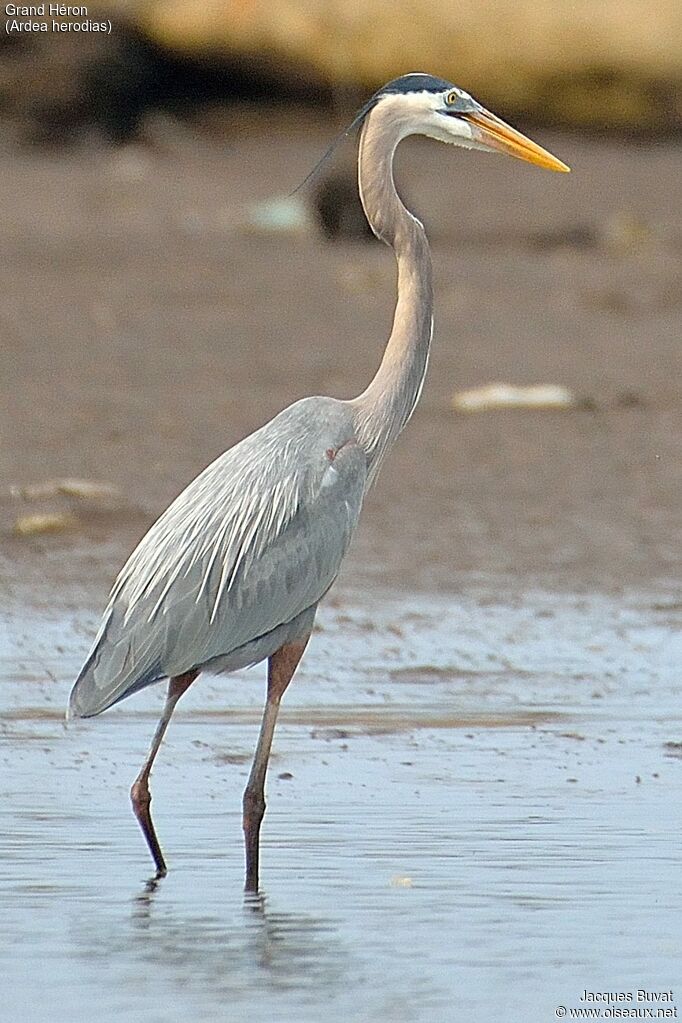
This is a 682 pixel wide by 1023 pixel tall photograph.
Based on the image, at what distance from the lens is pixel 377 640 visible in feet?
29.3

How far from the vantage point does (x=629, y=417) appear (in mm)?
12445

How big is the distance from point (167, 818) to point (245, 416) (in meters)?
5.86

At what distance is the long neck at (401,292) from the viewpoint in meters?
7.06

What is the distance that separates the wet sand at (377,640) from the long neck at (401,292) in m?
1.03

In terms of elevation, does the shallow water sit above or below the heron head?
below

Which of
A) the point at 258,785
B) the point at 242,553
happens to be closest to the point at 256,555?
the point at 242,553

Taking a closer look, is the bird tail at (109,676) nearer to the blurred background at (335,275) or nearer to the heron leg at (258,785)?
the heron leg at (258,785)

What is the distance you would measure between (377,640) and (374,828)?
2365mm

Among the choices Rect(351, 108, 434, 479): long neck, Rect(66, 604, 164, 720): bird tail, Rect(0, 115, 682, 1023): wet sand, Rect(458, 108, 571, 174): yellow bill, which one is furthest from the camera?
Rect(458, 108, 571, 174): yellow bill

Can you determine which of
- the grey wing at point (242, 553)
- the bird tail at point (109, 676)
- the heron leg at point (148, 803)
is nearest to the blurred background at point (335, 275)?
the grey wing at point (242, 553)

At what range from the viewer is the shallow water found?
5375 millimetres

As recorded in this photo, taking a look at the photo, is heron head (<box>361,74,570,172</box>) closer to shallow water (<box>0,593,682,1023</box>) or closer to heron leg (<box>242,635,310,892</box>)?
heron leg (<box>242,635,310,892</box>)

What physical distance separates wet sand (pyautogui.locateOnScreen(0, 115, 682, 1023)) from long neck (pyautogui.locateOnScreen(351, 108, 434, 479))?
1030 millimetres

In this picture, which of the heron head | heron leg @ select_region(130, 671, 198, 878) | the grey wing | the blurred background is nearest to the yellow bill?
the heron head
